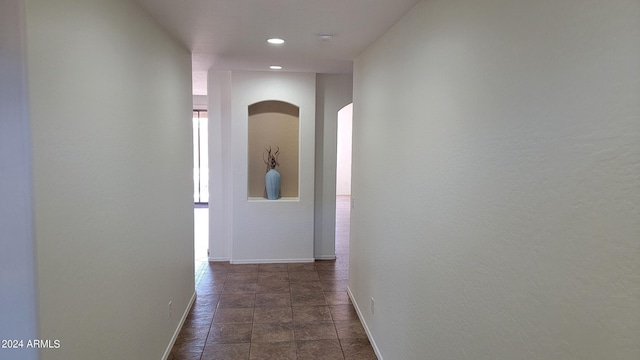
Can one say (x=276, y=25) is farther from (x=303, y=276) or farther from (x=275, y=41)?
(x=303, y=276)

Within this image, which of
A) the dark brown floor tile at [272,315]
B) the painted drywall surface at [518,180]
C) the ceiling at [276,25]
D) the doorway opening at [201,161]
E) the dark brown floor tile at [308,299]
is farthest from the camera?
the doorway opening at [201,161]

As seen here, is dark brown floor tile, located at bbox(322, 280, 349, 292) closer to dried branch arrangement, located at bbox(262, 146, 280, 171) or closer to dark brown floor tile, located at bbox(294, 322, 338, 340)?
dark brown floor tile, located at bbox(294, 322, 338, 340)

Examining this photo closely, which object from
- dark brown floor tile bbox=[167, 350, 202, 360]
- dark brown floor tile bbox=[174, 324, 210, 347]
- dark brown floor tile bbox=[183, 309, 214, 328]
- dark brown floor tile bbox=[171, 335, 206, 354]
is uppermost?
dark brown floor tile bbox=[183, 309, 214, 328]

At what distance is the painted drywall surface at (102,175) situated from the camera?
1466 millimetres

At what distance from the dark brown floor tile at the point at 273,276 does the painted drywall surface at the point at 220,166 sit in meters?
0.78

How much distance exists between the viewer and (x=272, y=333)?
11.8 ft

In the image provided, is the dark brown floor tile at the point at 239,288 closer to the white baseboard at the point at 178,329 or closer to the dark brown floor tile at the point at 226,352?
the white baseboard at the point at 178,329

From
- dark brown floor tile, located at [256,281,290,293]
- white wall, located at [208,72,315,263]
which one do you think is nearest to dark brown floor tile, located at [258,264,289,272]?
white wall, located at [208,72,315,263]

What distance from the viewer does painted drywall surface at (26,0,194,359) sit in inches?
57.7

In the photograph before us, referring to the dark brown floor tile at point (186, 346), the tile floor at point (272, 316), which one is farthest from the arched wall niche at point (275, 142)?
the dark brown floor tile at point (186, 346)

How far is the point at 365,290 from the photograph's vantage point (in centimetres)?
369

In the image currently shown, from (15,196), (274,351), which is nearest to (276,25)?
(15,196)

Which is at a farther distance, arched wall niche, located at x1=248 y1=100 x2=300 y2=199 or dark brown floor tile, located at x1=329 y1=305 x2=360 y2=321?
arched wall niche, located at x1=248 y1=100 x2=300 y2=199

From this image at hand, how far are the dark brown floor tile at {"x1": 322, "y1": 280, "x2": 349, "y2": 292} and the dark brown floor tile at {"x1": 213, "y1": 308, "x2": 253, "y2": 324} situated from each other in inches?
→ 39.3
